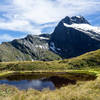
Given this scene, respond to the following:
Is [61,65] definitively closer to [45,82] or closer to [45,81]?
[45,81]

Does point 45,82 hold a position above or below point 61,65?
above

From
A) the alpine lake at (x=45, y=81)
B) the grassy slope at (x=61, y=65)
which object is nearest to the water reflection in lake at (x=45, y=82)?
the alpine lake at (x=45, y=81)

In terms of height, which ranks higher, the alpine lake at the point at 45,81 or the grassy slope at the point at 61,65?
the alpine lake at the point at 45,81

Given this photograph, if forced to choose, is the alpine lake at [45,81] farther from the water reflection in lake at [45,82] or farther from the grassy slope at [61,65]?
the grassy slope at [61,65]

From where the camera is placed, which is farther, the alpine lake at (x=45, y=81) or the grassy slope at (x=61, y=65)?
the grassy slope at (x=61, y=65)

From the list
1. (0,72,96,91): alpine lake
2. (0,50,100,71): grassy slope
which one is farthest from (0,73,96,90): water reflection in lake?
(0,50,100,71): grassy slope

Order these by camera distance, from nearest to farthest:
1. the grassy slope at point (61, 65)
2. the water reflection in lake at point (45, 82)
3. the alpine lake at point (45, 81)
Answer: the alpine lake at point (45, 81), the water reflection in lake at point (45, 82), the grassy slope at point (61, 65)

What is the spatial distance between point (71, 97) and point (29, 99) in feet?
12.8

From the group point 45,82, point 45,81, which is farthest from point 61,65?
point 45,82

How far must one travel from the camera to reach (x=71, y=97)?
45.9ft

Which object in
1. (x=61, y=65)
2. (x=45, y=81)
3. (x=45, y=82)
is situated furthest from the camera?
(x=61, y=65)

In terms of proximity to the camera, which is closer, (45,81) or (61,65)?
(45,81)

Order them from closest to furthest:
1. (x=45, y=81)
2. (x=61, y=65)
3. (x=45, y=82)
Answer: (x=45, y=82) < (x=45, y=81) < (x=61, y=65)

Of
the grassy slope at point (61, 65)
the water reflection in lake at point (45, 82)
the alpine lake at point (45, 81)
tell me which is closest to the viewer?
the alpine lake at point (45, 81)
